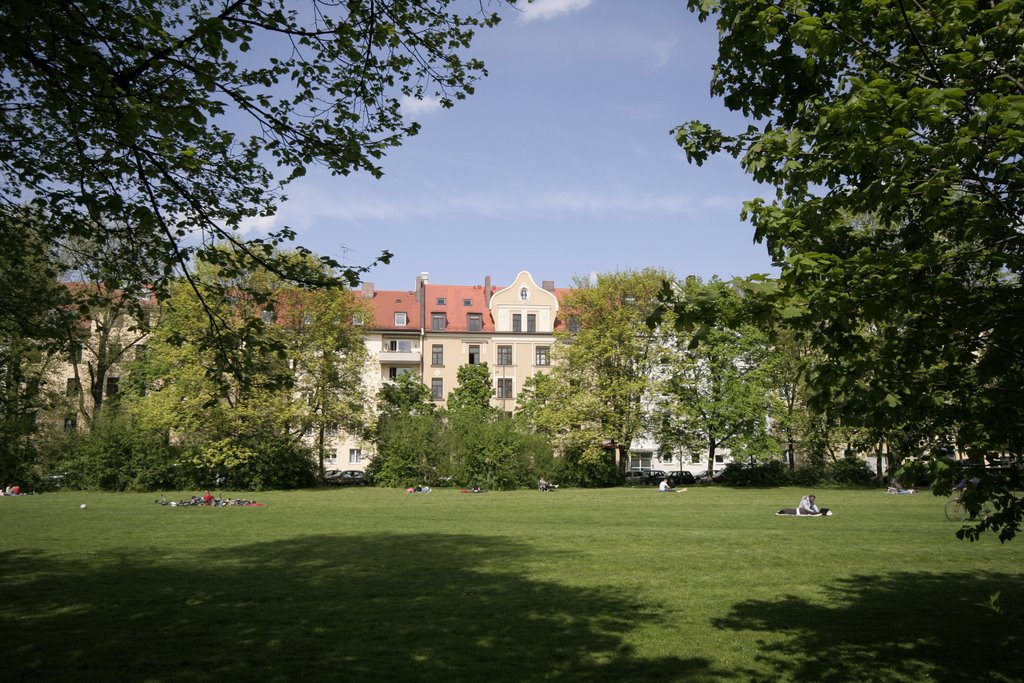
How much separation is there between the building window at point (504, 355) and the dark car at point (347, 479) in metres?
17.7

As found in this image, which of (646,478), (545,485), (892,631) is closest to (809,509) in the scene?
(892,631)

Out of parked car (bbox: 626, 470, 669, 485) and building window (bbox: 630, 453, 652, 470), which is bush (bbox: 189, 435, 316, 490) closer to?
parked car (bbox: 626, 470, 669, 485)

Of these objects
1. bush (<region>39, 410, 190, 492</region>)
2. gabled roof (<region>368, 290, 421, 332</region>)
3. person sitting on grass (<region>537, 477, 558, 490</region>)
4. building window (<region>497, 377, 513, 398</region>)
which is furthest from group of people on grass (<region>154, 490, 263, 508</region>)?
building window (<region>497, 377, 513, 398</region>)

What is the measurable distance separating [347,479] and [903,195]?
52.9 m

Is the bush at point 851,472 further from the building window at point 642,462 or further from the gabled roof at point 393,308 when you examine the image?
the gabled roof at point 393,308

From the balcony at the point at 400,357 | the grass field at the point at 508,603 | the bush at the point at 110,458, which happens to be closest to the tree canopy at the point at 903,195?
the grass field at the point at 508,603

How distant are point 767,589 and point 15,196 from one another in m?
12.7

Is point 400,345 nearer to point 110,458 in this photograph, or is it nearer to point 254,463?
point 254,463

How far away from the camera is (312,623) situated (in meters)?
9.81

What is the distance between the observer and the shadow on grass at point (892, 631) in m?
8.02

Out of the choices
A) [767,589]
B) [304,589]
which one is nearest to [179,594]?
[304,589]

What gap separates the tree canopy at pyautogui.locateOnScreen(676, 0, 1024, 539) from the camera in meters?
5.92

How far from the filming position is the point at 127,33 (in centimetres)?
861

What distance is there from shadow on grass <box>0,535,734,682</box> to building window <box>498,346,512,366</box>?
55636mm
